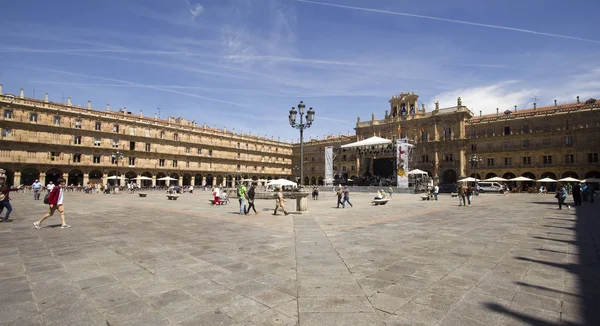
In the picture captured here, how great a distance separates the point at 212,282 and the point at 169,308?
78cm

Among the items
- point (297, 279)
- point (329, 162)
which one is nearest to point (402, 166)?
point (329, 162)

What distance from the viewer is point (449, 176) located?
45.7 m

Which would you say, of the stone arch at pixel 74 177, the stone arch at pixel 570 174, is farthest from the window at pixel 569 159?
the stone arch at pixel 74 177

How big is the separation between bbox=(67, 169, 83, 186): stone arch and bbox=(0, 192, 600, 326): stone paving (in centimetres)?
4182

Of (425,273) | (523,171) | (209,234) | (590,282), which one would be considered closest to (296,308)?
(425,273)

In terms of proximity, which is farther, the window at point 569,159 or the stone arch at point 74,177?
the stone arch at point 74,177

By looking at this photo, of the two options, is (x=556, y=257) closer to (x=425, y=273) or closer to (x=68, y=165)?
(x=425, y=273)

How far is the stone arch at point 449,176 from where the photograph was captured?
148ft

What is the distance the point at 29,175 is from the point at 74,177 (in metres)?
4.71

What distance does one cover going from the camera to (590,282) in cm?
378

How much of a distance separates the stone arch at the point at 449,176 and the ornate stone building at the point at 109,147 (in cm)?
3621

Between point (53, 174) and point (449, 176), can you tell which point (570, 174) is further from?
point (53, 174)

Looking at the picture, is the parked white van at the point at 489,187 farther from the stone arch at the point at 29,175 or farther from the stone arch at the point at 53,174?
the stone arch at the point at 29,175

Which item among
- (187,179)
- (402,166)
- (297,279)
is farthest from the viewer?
(187,179)
